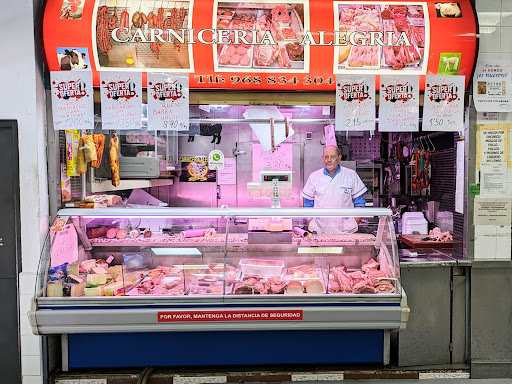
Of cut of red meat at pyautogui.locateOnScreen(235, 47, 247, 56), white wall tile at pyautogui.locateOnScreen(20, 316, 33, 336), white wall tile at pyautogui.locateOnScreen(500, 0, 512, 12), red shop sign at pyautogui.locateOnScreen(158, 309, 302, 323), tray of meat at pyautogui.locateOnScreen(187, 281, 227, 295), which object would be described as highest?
white wall tile at pyautogui.locateOnScreen(500, 0, 512, 12)

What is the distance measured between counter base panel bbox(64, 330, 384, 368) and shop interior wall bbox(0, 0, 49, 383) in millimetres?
505

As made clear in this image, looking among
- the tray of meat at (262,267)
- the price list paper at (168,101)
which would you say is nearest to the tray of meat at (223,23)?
the price list paper at (168,101)

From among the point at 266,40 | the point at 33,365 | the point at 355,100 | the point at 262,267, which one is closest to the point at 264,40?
the point at 266,40

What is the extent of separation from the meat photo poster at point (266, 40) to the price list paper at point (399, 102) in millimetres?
870

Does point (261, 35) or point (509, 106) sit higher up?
point (261, 35)

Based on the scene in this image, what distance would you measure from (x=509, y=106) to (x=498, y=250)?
1534 millimetres

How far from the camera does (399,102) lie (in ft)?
13.9

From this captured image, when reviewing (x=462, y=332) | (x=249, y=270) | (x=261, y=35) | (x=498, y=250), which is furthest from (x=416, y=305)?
(x=261, y=35)

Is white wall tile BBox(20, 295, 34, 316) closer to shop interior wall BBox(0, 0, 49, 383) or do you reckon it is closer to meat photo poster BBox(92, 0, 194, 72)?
shop interior wall BBox(0, 0, 49, 383)

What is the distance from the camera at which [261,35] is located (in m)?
4.16

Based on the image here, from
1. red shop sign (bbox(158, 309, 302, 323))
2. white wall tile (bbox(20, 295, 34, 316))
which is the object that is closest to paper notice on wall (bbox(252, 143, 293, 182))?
red shop sign (bbox(158, 309, 302, 323))

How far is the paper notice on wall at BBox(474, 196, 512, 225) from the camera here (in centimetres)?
432

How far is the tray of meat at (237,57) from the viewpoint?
13.7 feet

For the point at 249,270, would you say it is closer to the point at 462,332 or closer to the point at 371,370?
the point at 371,370
